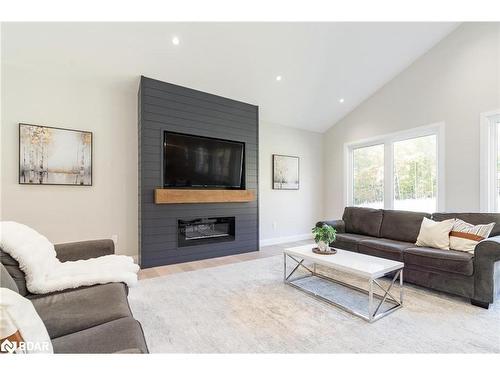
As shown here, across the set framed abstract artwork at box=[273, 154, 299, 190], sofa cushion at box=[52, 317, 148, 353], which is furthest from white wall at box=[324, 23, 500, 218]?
sofa cushion at box=[52, 317, 148, 353]

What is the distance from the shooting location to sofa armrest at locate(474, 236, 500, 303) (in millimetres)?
2240

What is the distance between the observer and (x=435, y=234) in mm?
2885

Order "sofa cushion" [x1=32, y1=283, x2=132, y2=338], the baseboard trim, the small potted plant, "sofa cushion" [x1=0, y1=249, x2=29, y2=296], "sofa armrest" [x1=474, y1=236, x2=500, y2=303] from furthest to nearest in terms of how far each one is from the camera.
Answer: the baseboard trim → the small potted plant → "sofa armrest" [x1=474, y1=236, x2=500, y2=303] → "sofa cushion" [x1=0, y1=249, x2=29, y2=296] → "sofa cushion" [x1=32, y1=283, x2=132, y2=338]

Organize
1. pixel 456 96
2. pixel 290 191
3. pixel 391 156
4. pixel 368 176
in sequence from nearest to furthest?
pixel 456 96 → pixel 391 156 → pixel 368 176 → pixel 290 191

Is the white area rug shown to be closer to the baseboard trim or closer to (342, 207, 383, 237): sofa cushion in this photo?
(342, 207, 383, 237): sofa cushion

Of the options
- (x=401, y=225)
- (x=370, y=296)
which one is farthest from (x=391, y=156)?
(x=370, y=296)

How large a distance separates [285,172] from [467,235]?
10.7 ft

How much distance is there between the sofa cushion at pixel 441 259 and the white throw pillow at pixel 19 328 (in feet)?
10.4

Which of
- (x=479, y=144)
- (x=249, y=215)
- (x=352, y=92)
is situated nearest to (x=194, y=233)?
(x=249, y=215)

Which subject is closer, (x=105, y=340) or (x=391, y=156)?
(x=105, y=340)

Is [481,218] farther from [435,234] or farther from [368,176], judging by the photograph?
[368,176]

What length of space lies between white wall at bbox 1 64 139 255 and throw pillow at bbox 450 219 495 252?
13.8 feet

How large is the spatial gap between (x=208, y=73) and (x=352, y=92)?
2834 mm
